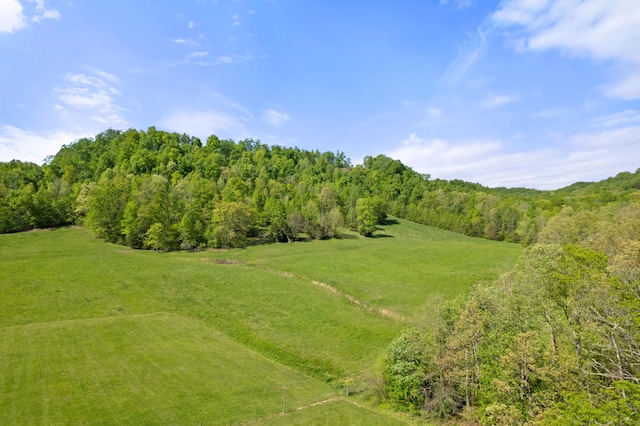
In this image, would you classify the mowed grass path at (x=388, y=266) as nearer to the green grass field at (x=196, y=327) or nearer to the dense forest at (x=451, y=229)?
the green grass field at (x=196, y=327)

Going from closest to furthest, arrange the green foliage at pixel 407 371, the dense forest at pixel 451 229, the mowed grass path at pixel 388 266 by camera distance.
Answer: the dense forest at pixel 451 229 < the green foliage at pixel 407 371 < the mowed grass path at pixel 388 266

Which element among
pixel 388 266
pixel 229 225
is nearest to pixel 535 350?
pixel 388 266

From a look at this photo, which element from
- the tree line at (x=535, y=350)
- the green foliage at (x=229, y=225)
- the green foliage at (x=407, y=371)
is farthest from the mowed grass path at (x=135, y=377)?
the green foliage at (x=229, y=225)

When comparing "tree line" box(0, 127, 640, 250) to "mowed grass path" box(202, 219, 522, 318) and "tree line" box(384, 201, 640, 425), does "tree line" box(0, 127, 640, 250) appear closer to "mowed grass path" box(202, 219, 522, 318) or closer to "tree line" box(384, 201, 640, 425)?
"mowed grass path" box(202, 219, 522, 318)

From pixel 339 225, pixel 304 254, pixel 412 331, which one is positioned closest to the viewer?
pixel 412 331

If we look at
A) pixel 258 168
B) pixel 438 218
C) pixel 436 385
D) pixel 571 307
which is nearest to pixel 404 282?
pixel 436 385

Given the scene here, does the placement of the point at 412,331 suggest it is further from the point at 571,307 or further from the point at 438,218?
the point at 438,218

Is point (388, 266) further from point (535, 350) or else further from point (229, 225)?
point (535, 350)

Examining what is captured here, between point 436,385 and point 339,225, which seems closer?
point 436,385

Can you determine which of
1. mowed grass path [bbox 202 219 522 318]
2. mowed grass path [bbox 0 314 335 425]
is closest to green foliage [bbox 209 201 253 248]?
mowed grass path [bbox 202 219 522 318]
